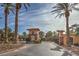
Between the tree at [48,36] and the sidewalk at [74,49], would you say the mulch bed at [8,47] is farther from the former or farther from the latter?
the sidewalk at [74,49]

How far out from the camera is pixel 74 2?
2.09 m

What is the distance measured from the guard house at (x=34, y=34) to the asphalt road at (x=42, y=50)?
6 cm

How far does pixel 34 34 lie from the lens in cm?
211

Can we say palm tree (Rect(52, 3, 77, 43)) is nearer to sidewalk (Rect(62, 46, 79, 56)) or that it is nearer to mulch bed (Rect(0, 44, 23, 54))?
sidewalk (Rect(62, 46, 79, 56))

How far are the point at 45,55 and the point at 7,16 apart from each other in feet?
1.72

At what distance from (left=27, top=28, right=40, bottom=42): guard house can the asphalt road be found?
6cm

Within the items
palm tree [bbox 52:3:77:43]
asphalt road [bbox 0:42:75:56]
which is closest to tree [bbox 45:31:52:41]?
asphalt road [bbox 0:42:75:56]

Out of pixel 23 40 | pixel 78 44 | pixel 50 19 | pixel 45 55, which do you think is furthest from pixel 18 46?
pixel 78 44

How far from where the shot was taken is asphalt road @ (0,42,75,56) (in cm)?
208

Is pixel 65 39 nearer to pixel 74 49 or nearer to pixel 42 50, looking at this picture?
pixel 74 49

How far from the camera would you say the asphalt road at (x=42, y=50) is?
6.82 feet

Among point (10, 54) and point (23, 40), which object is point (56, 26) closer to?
point (23, 40)

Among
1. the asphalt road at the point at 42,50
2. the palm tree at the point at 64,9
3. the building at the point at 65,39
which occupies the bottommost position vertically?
the asphalt road at the point at 42,50

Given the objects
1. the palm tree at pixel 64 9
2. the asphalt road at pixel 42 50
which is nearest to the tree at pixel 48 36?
the asphalt road at pixel 42 50
